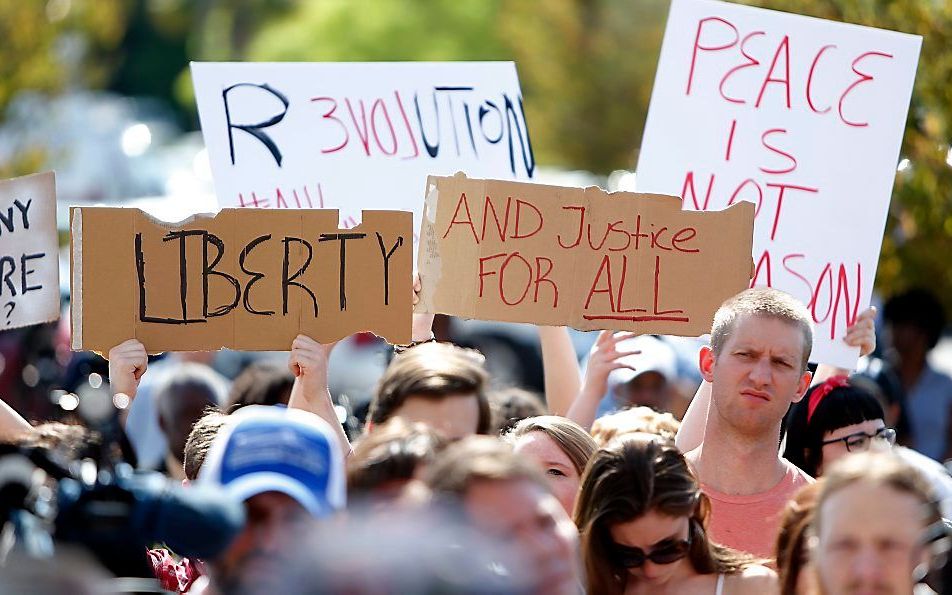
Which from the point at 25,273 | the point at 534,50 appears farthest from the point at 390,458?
the point at 534,50

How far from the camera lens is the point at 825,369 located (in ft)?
17.5

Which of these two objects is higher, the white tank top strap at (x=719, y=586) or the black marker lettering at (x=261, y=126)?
the black marker lettering at (x=261, y=126)

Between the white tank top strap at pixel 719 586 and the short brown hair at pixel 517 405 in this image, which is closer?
the white tank top strap at pixel 719 586

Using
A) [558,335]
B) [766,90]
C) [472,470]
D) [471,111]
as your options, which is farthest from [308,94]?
[472,470]

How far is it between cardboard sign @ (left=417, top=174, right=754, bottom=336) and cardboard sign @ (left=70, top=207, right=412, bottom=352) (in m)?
0.28

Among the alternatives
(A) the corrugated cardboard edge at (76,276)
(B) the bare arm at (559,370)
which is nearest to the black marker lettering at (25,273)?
(A) the corrugated cardboard edge at (76,276)

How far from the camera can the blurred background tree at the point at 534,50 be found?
27.2 feet

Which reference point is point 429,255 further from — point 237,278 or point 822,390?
point 822,390

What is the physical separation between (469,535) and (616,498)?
3.80ft

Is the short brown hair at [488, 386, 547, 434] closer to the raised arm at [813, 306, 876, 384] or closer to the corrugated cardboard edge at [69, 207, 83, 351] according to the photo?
the raised arm at [813, 306, 876, 384]

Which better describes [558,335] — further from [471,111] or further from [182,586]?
[182,586]

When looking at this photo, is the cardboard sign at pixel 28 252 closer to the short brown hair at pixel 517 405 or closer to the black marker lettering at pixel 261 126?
the black marker lettering at pixel 261 126

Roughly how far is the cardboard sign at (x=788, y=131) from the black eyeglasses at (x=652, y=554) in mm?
1850

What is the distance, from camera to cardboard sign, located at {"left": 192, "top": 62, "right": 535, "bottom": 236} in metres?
5.75
